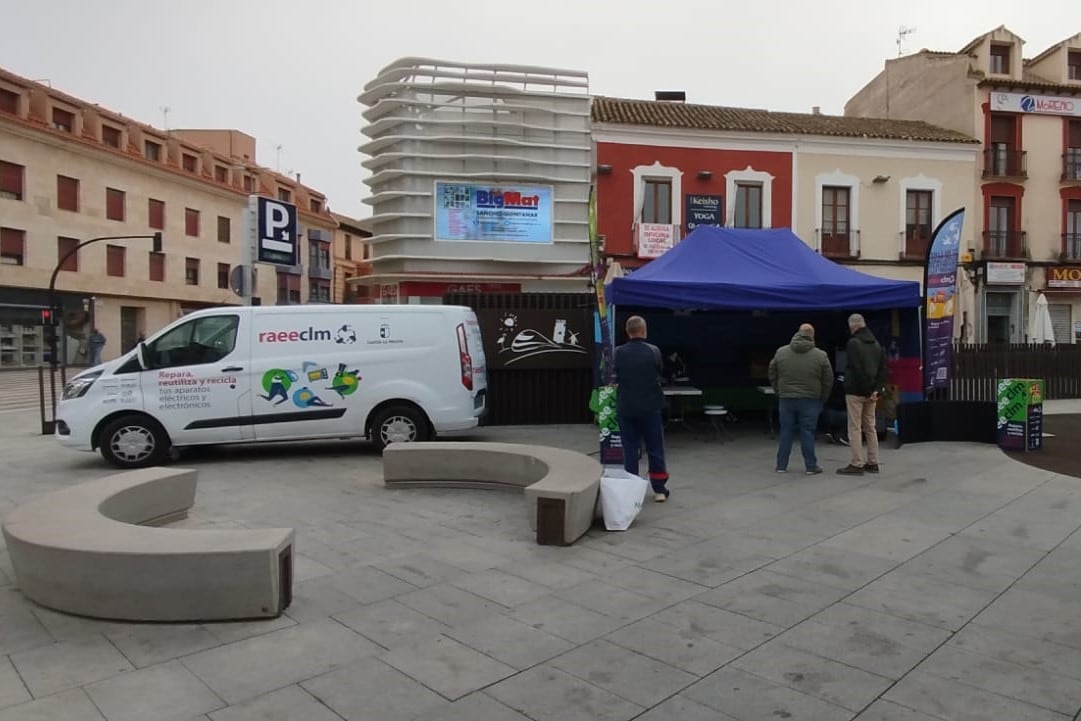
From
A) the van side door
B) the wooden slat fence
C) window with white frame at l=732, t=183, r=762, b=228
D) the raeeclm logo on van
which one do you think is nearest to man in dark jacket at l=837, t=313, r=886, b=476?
the raeeclm logo on van

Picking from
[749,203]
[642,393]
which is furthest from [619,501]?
[749,203]

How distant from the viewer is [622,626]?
4.07m

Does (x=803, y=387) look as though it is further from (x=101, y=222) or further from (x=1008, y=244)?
(x=101, y=222)

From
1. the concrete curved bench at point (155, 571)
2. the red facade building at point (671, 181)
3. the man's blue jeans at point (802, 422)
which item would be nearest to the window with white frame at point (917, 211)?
the red facade building at point (671, 181)

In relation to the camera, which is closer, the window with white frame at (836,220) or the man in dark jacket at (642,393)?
the man in dark jacket at (642,393)

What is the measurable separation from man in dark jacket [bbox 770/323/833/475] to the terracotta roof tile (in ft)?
55.4

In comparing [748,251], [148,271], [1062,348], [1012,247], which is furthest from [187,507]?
[148,271]

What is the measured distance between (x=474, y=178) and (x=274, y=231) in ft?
27.9

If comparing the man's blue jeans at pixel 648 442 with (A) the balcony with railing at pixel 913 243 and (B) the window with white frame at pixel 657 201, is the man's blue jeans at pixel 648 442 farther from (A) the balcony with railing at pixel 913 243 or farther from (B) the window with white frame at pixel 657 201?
(A) the balcony with railing at pixel 913 243

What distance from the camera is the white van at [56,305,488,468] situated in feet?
29.1

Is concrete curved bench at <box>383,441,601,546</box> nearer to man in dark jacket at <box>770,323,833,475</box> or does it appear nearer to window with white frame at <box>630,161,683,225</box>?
man in dark jacket at <box>770,323,833,475</box>

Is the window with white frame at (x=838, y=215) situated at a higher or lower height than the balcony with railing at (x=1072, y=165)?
lower

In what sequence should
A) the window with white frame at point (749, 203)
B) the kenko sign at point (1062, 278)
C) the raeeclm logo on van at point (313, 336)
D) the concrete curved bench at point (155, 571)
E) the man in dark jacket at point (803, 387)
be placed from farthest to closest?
the kenko sign at point (1062, 278), the window with white frame at point (749, 203), the raeeclm logo on van at point (313, 336), the man in dark jacket at point (803, 387), the concrete curved bench at point (155, 571)

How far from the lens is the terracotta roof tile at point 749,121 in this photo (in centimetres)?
2403
